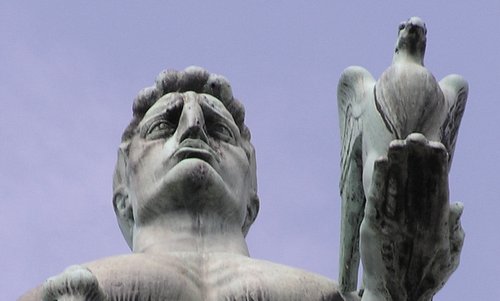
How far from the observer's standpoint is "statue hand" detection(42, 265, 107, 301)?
14.6 metres

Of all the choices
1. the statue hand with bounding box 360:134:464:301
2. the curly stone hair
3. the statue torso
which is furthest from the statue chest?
the curly stone hair

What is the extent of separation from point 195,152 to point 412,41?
218 cm

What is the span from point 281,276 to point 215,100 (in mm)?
1926

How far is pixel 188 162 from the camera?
16094mm

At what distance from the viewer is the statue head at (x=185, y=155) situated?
16.1 metres

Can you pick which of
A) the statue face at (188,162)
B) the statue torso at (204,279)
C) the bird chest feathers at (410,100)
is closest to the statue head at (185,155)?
the statue face at (188,162)

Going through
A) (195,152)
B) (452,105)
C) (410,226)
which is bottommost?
(410,226)

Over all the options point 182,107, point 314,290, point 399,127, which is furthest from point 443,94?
point 182,107

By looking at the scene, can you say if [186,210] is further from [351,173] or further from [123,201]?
[351,173]

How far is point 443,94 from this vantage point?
47.6ft

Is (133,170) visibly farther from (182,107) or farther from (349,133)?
(349,133)

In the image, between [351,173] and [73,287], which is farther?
[351,173]

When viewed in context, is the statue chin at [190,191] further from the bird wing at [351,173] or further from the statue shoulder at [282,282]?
the bird wing at [351,173]

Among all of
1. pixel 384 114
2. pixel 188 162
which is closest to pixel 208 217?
pixel 188 162
